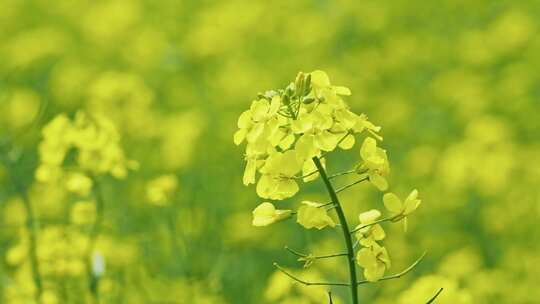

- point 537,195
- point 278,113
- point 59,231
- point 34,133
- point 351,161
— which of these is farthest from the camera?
point 34,133

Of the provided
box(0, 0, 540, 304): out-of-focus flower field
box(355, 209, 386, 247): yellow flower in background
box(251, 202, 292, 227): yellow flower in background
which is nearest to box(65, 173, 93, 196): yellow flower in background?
box(0, 0, 540, 304): out-of-focus flower field

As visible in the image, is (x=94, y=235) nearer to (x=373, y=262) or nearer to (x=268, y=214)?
(x=268, y=214)

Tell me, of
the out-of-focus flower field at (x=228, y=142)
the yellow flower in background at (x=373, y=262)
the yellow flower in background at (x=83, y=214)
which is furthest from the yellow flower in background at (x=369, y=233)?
the yellow flower in background at (x=83, y=214)

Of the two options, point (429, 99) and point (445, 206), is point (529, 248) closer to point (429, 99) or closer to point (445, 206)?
point (445, 206)

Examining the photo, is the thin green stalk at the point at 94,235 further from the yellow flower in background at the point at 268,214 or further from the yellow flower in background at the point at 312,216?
the yellow flower in background at the point at 312,216

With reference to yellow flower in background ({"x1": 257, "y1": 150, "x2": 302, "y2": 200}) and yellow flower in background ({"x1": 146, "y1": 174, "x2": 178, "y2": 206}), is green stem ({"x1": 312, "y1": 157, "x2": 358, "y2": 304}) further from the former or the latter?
yellow flower in background ({"x1": 146, "y1": 174, "x2": 178, "y2": 206})

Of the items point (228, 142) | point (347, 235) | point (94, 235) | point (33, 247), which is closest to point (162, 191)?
point (94, 235)

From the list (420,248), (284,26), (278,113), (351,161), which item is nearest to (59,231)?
(278,113)

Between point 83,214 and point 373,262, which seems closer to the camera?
point 373,262
